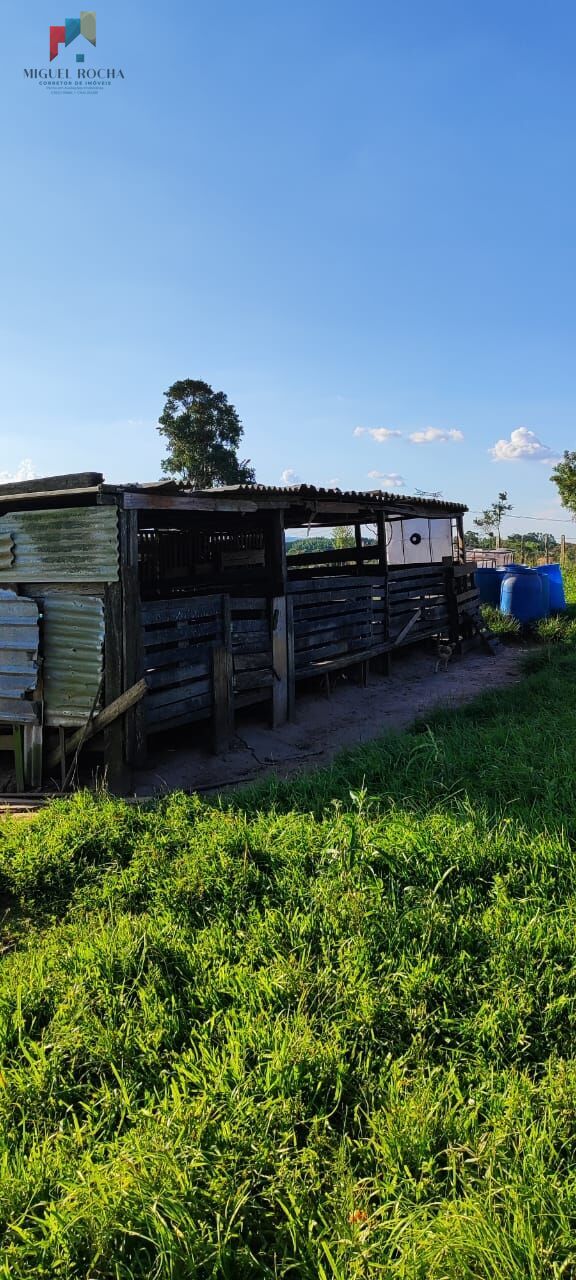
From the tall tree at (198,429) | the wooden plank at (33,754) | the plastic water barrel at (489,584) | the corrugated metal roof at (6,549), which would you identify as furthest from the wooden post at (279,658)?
the tall tree at (198,429)

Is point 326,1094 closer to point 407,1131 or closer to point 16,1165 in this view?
point 407,1131

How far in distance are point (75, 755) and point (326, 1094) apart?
5.04 m

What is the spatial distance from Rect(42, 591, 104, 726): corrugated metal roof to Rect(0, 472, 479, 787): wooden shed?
11 mm

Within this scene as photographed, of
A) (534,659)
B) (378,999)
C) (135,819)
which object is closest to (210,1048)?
(378,999)

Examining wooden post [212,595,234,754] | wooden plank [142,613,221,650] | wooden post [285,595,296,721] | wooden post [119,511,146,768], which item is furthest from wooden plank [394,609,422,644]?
wooden post [119,511,146,768]

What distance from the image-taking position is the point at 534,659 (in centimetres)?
1103

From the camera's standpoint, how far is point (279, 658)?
8977 mm

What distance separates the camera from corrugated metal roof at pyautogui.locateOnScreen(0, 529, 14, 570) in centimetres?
686

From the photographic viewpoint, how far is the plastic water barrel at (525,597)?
15.4m

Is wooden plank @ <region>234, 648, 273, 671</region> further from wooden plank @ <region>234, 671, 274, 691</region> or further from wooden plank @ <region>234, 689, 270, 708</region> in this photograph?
wooden plank @ <region>234, 689, 270, 708</region>

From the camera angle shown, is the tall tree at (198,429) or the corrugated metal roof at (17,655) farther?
the tall tree at (198,429)

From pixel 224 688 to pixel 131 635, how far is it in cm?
169

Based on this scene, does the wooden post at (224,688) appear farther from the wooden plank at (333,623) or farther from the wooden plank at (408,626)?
the wooden plank at (408,626)

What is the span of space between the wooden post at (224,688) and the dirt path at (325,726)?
166 millimetres
